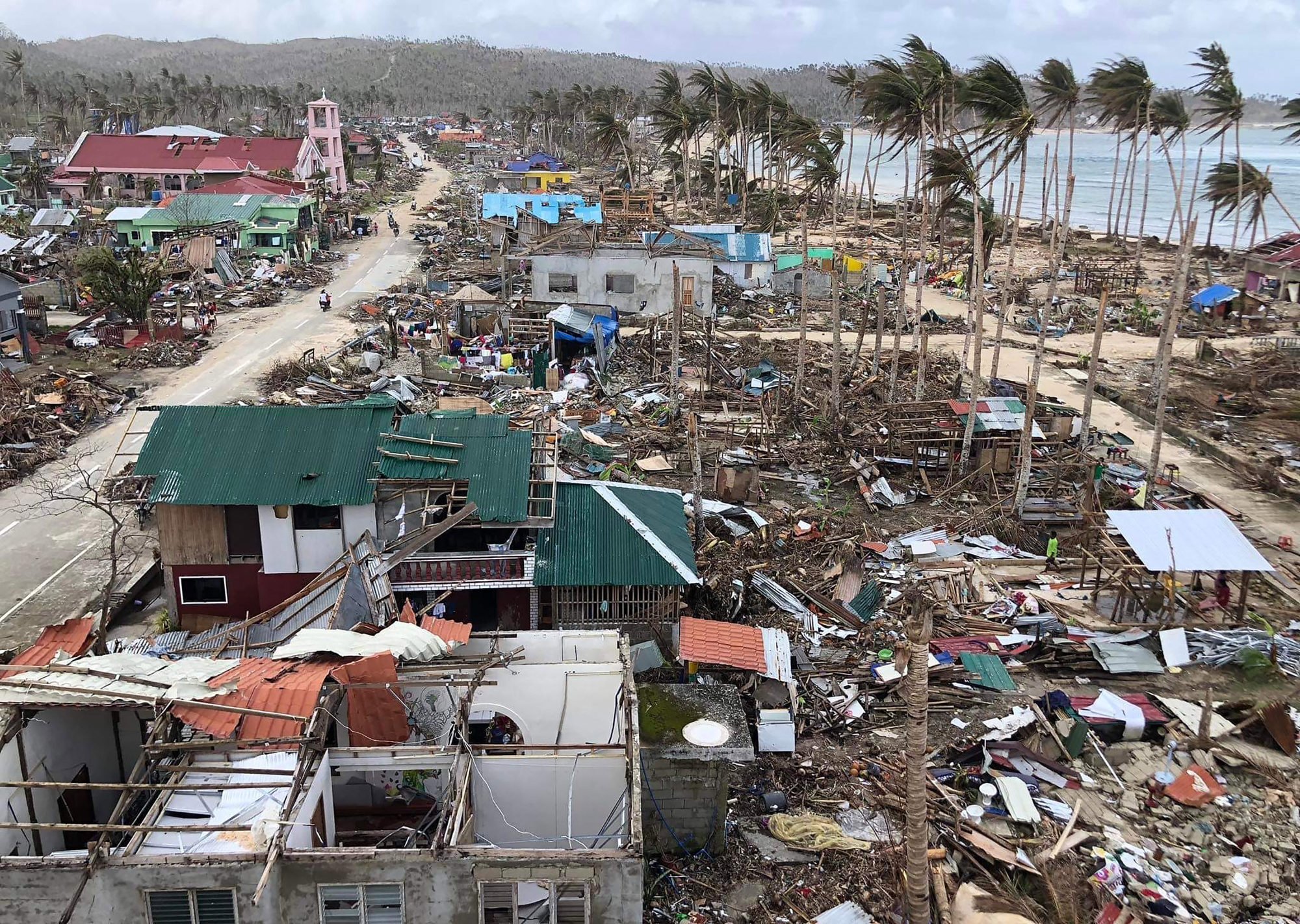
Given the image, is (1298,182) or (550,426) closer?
(550,426)

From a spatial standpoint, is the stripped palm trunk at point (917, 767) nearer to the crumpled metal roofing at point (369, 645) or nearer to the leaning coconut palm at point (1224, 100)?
the crumpled metal roofing at point (369, 645)

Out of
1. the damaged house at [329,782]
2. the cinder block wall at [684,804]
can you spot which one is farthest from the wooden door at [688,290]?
the cinder block wall at [684,804]

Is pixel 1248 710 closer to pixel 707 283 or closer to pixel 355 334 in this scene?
pixel 707 283

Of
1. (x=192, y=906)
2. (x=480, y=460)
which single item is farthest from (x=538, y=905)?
(x=480, y=460)

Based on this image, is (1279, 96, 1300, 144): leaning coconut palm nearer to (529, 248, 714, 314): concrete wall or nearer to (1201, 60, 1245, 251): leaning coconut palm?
(1201, 60, 1245, 251): leaning coconut palm

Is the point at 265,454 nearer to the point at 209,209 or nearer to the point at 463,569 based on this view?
A: the point at 463,569

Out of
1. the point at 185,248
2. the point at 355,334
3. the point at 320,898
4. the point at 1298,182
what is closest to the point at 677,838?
the point at 320,898
